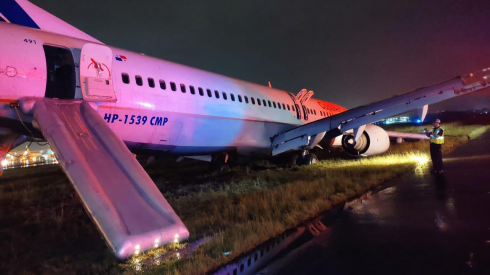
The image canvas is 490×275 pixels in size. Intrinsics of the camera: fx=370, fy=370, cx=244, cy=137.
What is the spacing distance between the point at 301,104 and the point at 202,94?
8673 millimetres

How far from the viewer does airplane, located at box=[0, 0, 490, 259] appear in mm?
4945

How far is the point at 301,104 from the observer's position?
19.1m

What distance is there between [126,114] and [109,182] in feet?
13.0

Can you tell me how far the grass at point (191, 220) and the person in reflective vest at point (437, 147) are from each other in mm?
1072

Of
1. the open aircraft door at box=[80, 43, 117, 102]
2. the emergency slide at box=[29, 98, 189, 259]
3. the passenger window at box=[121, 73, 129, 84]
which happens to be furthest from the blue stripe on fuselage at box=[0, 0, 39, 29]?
the emergency slide at box=[29, 98, 189, 259]

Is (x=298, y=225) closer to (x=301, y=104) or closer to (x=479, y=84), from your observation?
(x=479, y=84)

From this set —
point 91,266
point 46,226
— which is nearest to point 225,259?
point 91,266

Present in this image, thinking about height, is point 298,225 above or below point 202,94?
below

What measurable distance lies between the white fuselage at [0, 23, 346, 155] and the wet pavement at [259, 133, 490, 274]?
17.5ft

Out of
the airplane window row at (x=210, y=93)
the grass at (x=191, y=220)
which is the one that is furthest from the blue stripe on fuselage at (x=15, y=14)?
Result: the grass at (x=191, y=220)

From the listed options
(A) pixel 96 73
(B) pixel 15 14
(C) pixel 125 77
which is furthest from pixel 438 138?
(B) pixel 15 14

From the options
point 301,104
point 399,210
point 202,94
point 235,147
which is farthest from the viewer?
point 301,104

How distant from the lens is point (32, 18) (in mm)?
8117

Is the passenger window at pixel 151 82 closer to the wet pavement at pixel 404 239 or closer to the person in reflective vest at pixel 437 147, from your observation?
the wet pavement at pixel 404 239
